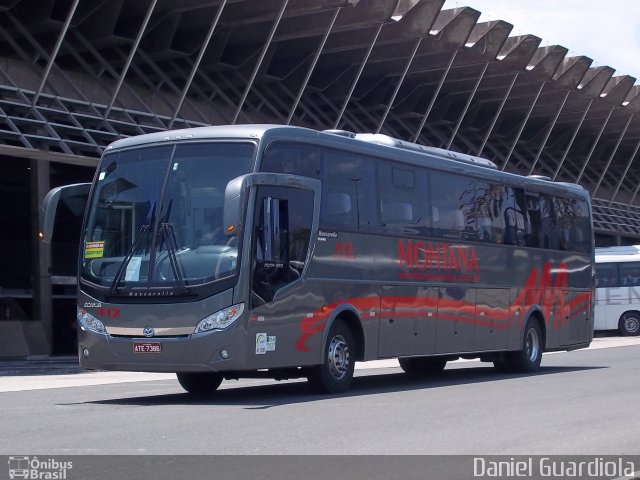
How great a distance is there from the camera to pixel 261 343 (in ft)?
43.5

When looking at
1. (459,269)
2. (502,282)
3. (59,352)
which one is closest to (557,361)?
(502,282)

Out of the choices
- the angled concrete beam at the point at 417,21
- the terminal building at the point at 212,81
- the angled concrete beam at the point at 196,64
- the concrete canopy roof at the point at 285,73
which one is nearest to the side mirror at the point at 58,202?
the terminal building at the point at 212,81

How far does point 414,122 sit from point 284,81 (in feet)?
31.8

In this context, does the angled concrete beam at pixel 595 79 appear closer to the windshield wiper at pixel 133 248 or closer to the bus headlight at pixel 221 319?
the windshield wiper at pixel 133 248

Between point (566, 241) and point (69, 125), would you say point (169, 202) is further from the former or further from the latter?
A: point (69, 125)

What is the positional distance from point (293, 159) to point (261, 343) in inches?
96.1

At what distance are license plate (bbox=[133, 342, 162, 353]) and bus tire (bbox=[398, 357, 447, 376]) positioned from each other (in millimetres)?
7594

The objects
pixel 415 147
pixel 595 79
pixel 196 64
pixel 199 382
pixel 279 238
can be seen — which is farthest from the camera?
pixel 595 79

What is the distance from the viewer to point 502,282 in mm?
19141

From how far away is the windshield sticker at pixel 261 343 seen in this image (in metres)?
13.2

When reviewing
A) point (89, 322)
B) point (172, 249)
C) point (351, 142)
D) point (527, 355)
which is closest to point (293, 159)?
point (351, 142)

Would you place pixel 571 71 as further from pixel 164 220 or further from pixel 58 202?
pixel 164 220

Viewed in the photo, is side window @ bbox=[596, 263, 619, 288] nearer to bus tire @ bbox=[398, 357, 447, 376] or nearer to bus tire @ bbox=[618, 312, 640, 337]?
bus tire @ bbox=[618, 312, 640, 337]

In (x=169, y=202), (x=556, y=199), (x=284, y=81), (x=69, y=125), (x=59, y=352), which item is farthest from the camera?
(x=284, y=81)
